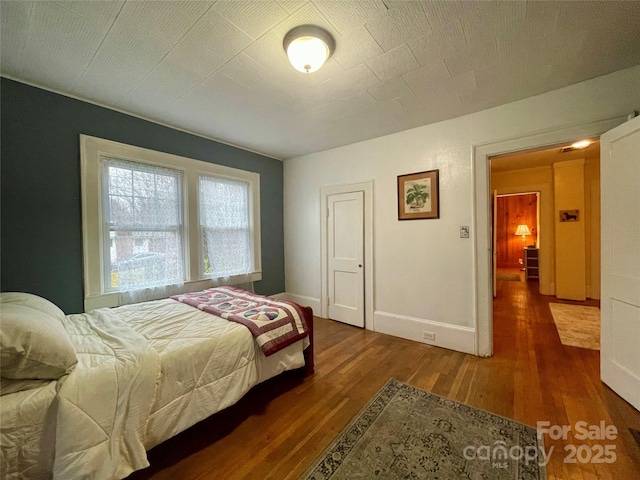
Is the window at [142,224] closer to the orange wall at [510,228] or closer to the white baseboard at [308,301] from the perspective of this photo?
the white baseboard at [308,301]

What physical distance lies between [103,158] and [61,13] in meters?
1.36

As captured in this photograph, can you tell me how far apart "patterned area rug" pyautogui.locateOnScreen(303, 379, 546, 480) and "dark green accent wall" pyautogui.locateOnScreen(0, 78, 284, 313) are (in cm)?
268

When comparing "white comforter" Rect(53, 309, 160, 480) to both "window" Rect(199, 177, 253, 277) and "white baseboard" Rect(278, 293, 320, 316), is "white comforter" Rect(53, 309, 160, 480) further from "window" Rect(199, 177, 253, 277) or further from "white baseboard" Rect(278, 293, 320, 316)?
"white baseboard" Rect(278, 293, 320, 316)

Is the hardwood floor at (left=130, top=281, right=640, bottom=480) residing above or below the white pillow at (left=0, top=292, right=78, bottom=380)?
below

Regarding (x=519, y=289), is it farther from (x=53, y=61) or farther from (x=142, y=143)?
(x=53, y=61)

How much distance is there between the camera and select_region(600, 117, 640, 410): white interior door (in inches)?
71.2

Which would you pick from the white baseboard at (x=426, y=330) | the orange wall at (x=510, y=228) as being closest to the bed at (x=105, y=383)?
the white baseboard at (x=426, y=330)

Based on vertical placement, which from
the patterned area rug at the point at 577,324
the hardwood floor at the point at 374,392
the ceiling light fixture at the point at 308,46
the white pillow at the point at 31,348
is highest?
the ceiling light fixture at the point at 308,46

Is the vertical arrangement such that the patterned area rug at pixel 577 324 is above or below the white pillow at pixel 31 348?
below

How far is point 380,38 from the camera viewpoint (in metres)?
1.64

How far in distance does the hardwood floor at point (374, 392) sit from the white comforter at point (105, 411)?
33cm

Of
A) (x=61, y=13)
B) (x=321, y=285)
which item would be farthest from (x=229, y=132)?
(x=321, y=285)

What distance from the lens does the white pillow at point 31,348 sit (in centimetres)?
108

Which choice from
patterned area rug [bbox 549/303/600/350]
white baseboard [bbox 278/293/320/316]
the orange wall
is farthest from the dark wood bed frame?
the orange wall
